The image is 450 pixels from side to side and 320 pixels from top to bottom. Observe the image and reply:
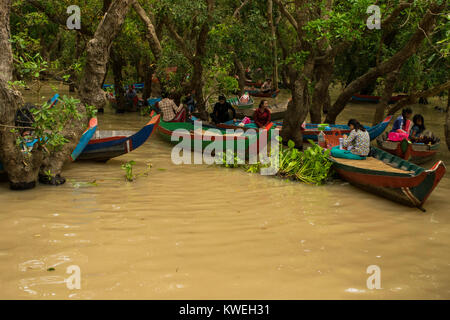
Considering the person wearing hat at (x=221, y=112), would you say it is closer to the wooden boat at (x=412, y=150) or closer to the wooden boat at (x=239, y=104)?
the wooden boat at (x=412, y=150)

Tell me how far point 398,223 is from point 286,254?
2.32m

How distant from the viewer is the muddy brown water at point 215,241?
12.7ft

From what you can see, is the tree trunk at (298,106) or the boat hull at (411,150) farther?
the tree trunk at (298,106)

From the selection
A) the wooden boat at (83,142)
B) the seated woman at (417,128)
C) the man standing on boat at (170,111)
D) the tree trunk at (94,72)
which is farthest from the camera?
the man standing on boat at (170,111)

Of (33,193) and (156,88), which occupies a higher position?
(156,88)

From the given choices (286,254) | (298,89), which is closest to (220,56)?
(298,89)

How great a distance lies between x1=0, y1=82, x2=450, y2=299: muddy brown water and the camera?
387 cm

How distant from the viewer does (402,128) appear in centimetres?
1092

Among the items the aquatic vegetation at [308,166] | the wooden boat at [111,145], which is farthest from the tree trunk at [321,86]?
the wooden boat at [111,145]

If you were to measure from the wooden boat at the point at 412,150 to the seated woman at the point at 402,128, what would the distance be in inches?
9.3

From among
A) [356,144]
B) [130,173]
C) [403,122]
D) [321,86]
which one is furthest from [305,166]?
[321,86]

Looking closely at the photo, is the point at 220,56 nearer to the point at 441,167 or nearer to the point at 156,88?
the point at 156,88

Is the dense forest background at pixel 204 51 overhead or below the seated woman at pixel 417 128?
overhead
